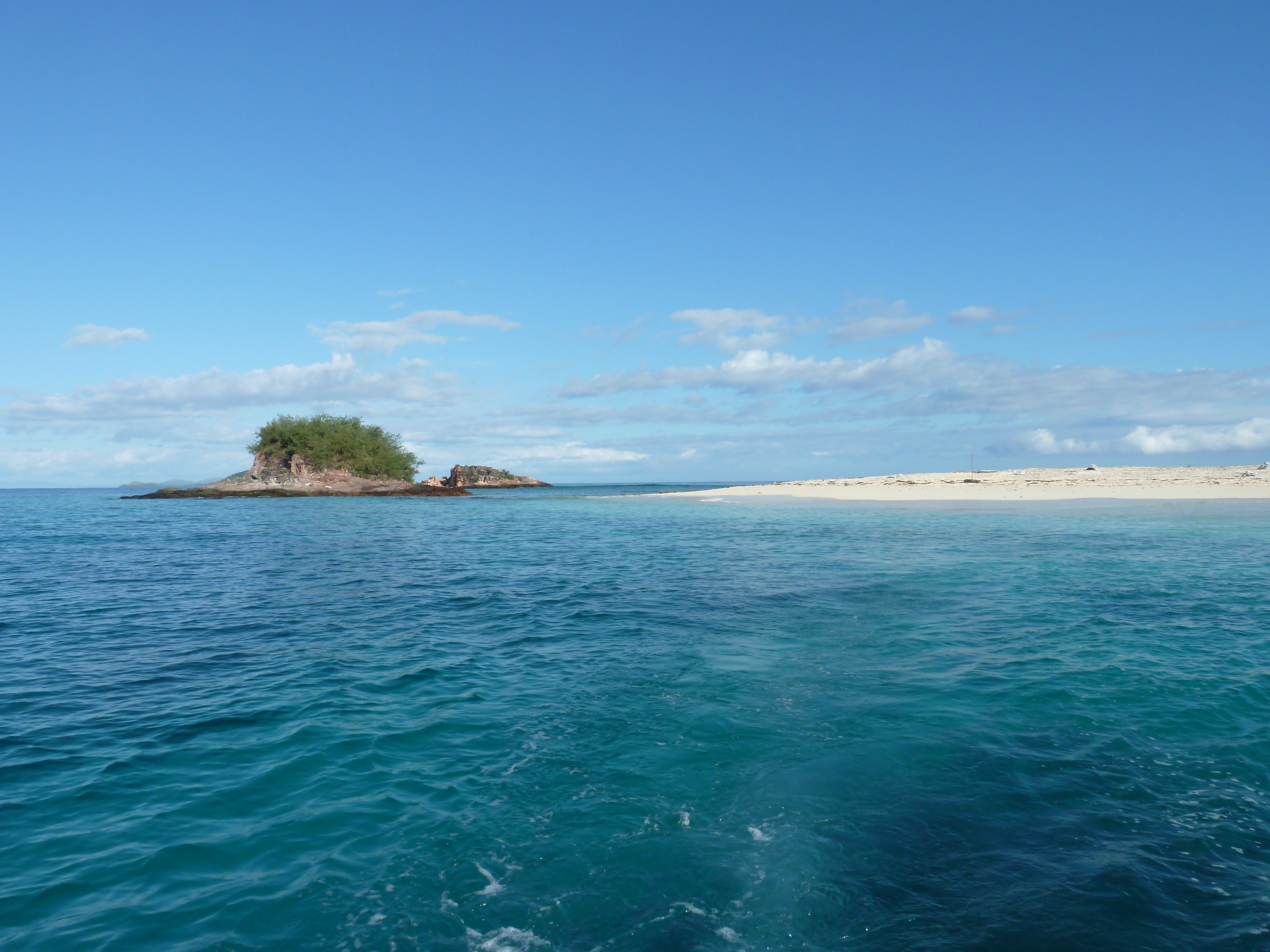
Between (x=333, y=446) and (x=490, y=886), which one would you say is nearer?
(x=490, y=886)

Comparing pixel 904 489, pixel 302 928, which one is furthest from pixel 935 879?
pixel 904 489

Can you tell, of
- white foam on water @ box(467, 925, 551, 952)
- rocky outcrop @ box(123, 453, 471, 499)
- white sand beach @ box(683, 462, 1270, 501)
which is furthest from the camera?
rocky outcrop @ box(123, 453, 471, 499)

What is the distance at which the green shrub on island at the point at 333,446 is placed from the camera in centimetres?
9469

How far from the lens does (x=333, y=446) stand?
97.3 m

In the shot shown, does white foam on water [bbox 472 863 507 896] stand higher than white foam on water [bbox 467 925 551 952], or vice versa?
white foam on water [bbox 472 863 507 896]

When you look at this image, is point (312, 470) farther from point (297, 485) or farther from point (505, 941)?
point (505, 941)

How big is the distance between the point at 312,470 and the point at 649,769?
325 ft

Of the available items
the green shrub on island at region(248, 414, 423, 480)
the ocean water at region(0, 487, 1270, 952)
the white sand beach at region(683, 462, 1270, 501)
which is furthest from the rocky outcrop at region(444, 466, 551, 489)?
the ocean water at region(0, 487, 1270, 952)

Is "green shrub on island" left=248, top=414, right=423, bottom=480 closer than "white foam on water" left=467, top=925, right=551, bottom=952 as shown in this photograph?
No

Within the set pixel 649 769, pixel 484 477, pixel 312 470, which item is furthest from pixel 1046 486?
pixel 484 477

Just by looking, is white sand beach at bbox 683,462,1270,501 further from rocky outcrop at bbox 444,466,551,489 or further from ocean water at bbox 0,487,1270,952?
rocky outcrop at bbox 444,466,551,489

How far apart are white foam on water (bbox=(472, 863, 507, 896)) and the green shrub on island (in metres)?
99.1

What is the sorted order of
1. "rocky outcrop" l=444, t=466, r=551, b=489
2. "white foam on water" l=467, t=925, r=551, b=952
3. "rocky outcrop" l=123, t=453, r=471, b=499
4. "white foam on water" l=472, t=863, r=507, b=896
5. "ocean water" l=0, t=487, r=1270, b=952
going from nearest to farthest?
"white foam on water" l=467, t=925, r=551, b=952 → "ocean water" l=0, t=487, r=1270, b=952 → "white foam on water" l=472, t=863, r=507, b=896 → "rocky outcrop" l=123, t=453, r=471, b=499 → "rocky outcrop" l=444, t=466, r=551, b=489

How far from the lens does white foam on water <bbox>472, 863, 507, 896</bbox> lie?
5.53 metres
